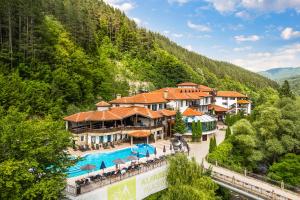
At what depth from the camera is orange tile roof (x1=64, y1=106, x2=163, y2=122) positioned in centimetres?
3806

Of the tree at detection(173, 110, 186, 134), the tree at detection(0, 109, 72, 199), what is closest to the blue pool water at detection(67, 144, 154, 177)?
the tree at detection(173, 110, 186, 134)

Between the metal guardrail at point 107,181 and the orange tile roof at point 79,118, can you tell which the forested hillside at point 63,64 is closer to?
the orange tile roof at point 79,118

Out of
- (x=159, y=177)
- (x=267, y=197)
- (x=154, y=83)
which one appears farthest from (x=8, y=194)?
(x=154, y=83)

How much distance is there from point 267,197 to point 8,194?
65.0 ft

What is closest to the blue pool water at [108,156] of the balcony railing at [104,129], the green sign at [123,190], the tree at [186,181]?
the balcony railing at [104,129]

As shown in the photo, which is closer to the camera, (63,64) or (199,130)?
(199,130)

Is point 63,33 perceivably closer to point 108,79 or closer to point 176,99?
point 108,79

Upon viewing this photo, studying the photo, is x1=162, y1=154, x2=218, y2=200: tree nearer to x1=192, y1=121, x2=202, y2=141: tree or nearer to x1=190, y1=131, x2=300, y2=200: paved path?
x1=190, y1=131, x2=300, y2=200: paved path

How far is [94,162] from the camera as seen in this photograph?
103 feet

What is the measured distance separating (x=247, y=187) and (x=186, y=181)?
5.76 m

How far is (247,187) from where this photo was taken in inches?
1023

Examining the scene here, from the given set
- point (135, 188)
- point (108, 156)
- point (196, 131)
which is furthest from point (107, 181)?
point (196, 131)

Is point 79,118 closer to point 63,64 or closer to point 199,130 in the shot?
point 63,64

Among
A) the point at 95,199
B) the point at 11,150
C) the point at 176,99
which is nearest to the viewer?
the point at 11,150
